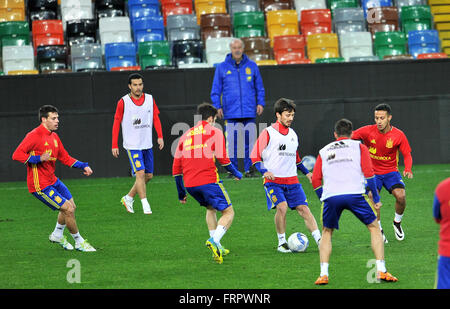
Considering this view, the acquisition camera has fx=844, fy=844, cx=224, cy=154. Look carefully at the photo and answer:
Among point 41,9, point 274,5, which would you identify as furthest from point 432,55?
point 41,9

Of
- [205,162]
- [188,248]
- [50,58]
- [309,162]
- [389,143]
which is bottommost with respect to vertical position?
[188,248]

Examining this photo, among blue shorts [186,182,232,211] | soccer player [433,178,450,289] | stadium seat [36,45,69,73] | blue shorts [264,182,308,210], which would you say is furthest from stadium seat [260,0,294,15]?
soccer player [433,178,450,289]

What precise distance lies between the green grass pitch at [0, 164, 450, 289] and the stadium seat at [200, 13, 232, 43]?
6233 millimetres

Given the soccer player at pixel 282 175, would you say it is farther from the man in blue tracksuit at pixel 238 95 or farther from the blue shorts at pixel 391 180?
the man in blue tracksuit at pixel 238 95

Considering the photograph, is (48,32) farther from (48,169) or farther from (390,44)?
(48,169)

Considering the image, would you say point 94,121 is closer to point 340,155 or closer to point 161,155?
point 161,155

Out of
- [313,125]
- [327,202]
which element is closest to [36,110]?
[313,125]

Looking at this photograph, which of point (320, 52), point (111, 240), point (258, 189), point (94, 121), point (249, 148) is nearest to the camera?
point (111, 240)

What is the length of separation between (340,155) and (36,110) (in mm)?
10602

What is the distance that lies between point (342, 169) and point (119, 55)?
39.7 feet

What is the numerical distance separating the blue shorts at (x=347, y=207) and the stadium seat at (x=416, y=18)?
1396 centimetres

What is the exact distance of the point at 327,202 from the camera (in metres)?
8.23

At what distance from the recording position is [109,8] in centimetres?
2158

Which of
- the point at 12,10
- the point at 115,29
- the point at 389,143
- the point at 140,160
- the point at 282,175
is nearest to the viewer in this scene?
the point at 282,175
